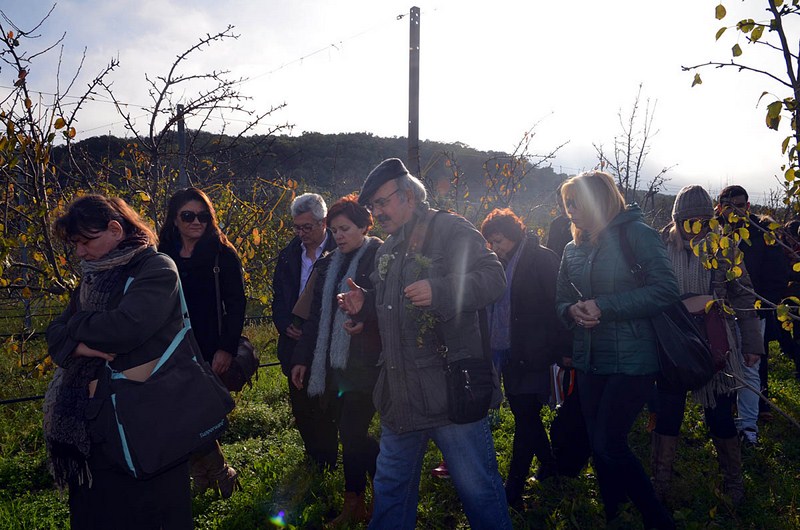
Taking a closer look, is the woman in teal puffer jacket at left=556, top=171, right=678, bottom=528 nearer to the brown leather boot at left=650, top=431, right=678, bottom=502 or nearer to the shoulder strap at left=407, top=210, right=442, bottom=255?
the brown leather boot at left=650, top=431, right=678, bottom=502

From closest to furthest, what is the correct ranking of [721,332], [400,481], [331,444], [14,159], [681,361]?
[400,481] < [681,361] < [14,159] < [721,332] < [331,444]

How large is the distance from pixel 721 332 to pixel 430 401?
2.03 m

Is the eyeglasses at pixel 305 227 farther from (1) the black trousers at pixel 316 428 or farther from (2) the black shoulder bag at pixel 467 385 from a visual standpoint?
(2) the black shoulder bag at pixel 467 385

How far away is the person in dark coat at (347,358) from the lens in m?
3.38

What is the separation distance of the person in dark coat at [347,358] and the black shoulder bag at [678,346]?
1.45 metres

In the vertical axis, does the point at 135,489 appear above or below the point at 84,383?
below

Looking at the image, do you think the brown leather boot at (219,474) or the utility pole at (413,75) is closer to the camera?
the brown leather boot at (219,474)

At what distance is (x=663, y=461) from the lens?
3.69 metres

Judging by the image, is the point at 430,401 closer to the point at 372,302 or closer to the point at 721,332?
the point at 372,302

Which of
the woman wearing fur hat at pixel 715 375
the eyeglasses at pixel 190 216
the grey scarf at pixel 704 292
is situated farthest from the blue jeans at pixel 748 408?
the eyeglasses at pixel 190 216

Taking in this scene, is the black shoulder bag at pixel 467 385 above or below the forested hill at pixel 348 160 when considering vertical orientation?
below

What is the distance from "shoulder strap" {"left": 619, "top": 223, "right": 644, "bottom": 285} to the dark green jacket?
16mm

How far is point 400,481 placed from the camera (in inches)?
103

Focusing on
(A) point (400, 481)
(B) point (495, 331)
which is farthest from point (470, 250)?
(B) point (495, 331)
